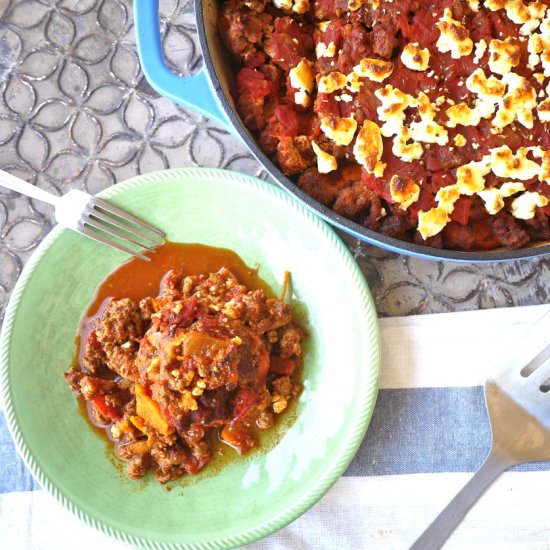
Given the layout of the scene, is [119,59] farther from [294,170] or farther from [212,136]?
[294,170]

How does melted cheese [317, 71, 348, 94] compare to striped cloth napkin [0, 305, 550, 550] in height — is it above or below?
above

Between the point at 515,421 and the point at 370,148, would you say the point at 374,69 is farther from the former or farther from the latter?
the point at 515,421

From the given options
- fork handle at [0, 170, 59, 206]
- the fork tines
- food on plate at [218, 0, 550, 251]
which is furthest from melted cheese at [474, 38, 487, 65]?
fork handle at [0, 170, 59, 206]

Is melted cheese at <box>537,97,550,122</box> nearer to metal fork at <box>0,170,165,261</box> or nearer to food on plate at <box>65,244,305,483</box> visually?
food on plate at <box>65,244,305,483</box>

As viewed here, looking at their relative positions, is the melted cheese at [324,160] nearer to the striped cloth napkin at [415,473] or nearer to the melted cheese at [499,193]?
the melted cheese at [499,193]

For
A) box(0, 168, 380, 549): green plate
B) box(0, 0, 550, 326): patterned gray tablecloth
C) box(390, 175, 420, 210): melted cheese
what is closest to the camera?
box(390, 175, 420, 210): melted cheese
